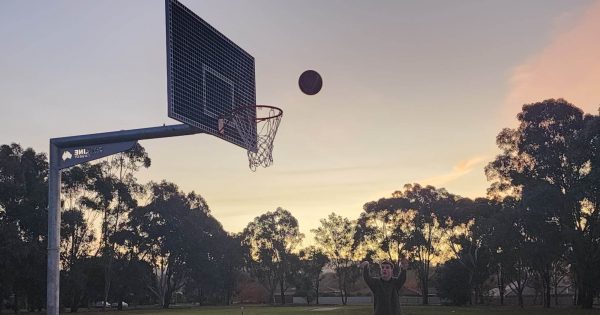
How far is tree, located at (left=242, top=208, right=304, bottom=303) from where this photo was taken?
80.3 meters

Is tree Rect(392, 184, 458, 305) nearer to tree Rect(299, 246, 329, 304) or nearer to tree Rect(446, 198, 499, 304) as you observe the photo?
tree Rect(446, 198, 499, 304)

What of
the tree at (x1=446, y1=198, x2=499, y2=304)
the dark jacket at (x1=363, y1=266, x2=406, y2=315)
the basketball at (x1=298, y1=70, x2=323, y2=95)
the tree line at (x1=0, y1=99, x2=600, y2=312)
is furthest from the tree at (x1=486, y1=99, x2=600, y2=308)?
the dark jacket at (x1=363, y1=266, x2=406, y2=315)

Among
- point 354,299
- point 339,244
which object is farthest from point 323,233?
point 354,299

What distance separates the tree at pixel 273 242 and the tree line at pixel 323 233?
0.14m

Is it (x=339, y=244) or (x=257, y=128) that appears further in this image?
(x=339, y=244)

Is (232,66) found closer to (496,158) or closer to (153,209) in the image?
(496,158)

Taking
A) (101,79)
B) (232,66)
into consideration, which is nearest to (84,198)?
(101,79)

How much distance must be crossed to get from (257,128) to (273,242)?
222ft

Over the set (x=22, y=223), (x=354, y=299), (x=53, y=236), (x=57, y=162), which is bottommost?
(x=354, y=299)

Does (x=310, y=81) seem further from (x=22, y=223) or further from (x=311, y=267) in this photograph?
(x=311, y=267)

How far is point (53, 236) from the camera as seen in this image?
1245 cm

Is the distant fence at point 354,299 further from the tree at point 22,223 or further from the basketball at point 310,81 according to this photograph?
the basketball at point 310,81

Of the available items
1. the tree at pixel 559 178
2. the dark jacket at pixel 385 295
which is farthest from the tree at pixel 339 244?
the dark jacket at pixel 385 295

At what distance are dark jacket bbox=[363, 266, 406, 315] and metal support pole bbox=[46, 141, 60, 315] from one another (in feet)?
24.0
